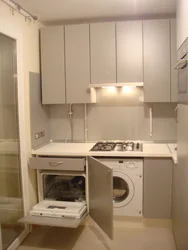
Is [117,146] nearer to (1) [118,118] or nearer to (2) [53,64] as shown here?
(1) [118,118]

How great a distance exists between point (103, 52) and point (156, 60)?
63 centimetres

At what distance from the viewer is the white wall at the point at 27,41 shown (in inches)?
99.9

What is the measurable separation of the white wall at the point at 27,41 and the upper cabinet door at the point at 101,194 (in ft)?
2.29

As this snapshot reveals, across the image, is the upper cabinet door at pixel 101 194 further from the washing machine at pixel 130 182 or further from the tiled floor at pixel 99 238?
the washing machine at pixel 130 182

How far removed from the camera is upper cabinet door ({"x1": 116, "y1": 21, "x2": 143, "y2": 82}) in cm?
313

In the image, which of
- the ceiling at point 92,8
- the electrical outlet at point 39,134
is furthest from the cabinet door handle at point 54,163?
the ceiling at point 92,8

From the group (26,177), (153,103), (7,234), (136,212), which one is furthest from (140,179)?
(7,234)

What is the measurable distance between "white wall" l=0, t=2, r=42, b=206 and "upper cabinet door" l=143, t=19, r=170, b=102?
4.23 ft

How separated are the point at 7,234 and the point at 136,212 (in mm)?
1391

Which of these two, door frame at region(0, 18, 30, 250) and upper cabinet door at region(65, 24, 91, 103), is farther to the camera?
upper cabinet door at region(65, 24, 91, 103)

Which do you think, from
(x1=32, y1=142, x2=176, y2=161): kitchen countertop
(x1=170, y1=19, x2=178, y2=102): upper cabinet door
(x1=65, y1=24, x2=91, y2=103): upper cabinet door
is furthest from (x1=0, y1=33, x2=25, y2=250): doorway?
(x1=170, y1=19, x2=178, y2=102): upper cabinet door

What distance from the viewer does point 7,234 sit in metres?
2.64

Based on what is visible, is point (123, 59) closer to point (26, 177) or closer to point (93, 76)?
point (93, 76)

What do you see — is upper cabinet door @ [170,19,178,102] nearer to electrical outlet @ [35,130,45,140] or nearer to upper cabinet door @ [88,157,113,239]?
upper cabinet door @ [88,157,113,239]
